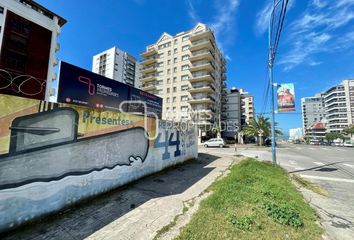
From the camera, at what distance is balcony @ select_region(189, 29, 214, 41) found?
141ft

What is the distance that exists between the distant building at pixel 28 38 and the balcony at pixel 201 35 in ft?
95.6

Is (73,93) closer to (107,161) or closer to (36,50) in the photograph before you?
(107,161)

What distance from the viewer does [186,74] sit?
45875 mm

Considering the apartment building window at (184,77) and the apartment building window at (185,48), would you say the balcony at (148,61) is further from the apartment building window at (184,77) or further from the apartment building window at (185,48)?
the apartment building window at (184,77)

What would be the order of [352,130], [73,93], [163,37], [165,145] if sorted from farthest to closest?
1. [352,130]
2. [163,37]
3. [165,145]
4. [73,93]

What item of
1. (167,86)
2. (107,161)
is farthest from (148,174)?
(167,86)

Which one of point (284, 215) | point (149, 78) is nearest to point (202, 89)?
point (149, 78)

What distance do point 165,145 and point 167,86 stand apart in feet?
132

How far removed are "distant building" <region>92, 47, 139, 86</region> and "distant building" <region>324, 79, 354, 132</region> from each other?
357 ft

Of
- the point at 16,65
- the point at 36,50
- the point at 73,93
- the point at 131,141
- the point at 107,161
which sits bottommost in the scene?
the point at 107,161

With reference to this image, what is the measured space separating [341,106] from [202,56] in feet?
311

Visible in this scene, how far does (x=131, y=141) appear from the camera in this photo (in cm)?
690

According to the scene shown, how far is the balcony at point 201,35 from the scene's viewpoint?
43.1 metres

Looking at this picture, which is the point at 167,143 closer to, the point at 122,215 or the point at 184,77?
the point at 122,215
